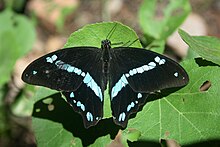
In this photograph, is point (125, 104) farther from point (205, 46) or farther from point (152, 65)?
point (205, 46)

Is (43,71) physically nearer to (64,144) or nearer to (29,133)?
(64,144)

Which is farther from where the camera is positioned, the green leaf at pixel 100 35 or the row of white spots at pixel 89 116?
the green leaf at pixel 100 35

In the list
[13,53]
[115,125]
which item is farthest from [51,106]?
[13,53]

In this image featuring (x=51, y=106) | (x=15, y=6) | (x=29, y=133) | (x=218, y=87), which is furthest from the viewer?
(x=15, y=6)

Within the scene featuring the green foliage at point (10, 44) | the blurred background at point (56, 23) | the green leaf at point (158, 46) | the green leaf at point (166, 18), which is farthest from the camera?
the blurred background at point (56, 23)

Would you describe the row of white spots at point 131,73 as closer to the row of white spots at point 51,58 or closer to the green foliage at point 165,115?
the green foliage at point 165,115

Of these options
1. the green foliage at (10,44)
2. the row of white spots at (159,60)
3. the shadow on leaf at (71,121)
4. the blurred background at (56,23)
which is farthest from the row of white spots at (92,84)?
the blurred background at (56,23)

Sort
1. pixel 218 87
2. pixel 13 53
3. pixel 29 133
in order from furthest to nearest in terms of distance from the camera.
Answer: pixel 29 133 → pixel 13 53 → pixel 218 87

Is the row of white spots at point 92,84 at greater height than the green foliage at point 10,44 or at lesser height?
greater
